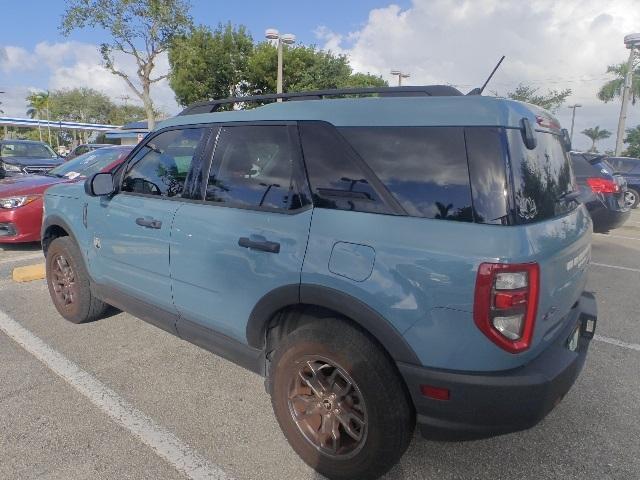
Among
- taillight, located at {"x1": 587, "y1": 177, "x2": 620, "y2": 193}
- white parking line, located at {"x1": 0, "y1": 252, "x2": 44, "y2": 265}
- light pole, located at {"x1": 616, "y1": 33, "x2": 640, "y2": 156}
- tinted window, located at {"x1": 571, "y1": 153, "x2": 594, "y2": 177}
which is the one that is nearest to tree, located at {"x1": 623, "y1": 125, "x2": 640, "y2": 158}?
light pole, located at {"x1": 616, "y1": 33, "x2": 640, "y2": 156}

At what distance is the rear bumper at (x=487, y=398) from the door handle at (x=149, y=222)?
6.05ft

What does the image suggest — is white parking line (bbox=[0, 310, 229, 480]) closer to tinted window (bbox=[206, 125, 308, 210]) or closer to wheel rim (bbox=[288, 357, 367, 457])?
wheel rim (bbox=[288, 357, 367, 457])

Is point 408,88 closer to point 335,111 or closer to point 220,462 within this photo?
point 335,111

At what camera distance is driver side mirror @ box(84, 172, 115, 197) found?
3.44 m

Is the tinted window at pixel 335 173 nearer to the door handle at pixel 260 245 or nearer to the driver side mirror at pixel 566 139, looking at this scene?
the door handle at pixel 260 245

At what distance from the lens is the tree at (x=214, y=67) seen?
2455 centimetres

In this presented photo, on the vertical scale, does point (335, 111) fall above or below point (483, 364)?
above

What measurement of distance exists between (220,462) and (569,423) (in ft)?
6.80

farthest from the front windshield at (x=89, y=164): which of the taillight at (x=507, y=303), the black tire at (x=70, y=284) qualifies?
the taillight at (x=507, y=303)

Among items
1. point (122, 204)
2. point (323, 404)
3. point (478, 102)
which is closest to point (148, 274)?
point (122, 204)

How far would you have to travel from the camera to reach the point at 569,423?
281cm

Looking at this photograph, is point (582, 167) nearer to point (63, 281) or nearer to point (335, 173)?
point (335, 173)

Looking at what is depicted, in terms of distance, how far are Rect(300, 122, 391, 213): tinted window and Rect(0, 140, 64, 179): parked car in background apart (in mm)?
10854

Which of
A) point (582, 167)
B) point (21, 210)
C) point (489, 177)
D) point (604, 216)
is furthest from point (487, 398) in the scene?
point (582, 167)
